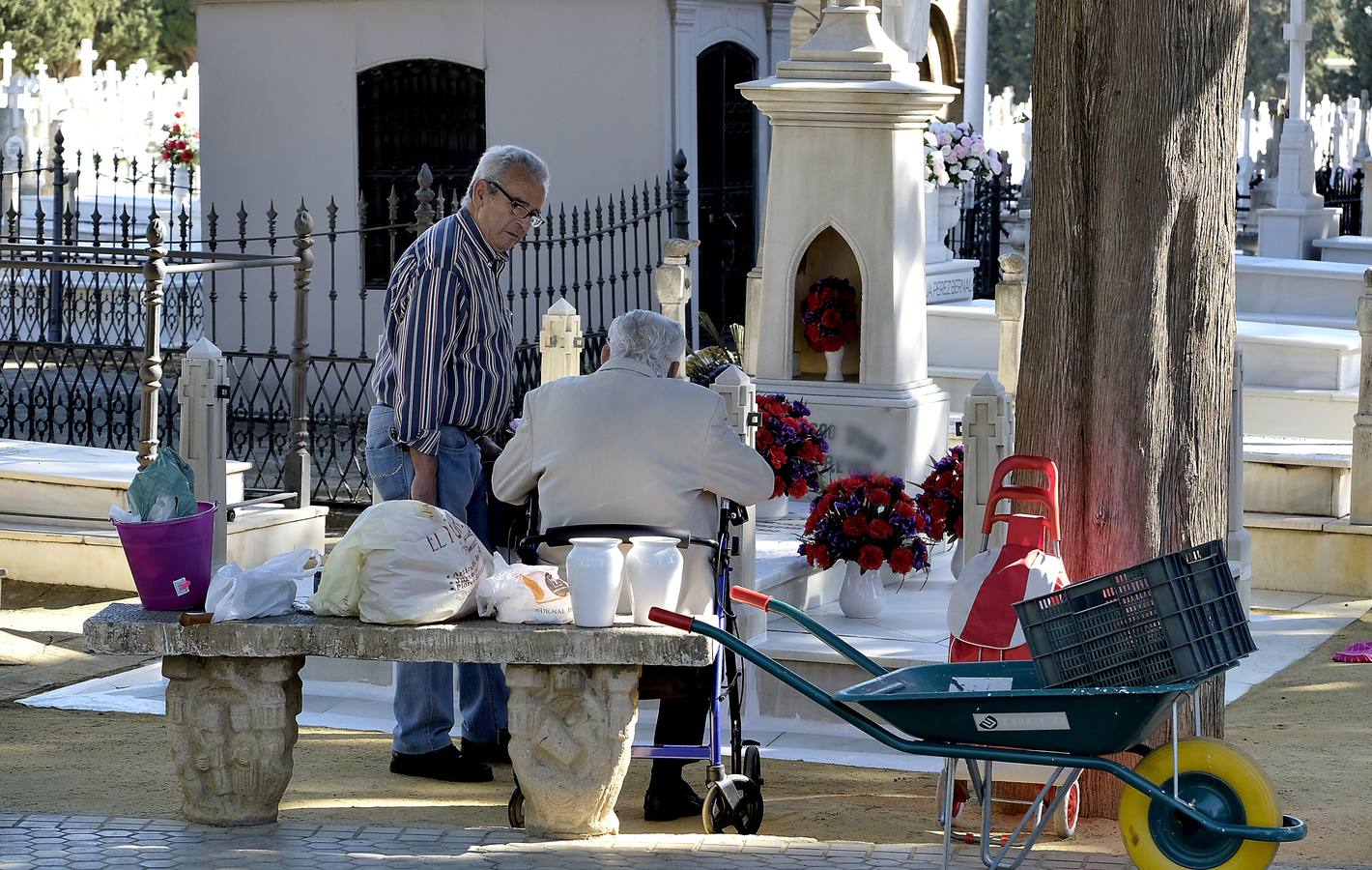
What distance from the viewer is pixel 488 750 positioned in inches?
252

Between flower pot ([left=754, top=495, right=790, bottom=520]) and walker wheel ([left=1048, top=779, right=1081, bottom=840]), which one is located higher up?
flower pot ([left=754, top=495, right=790, bottom=520])

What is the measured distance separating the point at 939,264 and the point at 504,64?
3.55 metres

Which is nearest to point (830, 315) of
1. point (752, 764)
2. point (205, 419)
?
point (205, 419)

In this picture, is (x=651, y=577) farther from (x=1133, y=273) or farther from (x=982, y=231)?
(x=982, y=231)

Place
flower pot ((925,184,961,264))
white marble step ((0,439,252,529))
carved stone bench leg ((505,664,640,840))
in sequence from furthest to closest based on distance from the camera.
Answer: flower pot ((925,184,961,264)) → white marble step ((0,439,252,529)) → carved stone bench leg ((505,664,640,840))

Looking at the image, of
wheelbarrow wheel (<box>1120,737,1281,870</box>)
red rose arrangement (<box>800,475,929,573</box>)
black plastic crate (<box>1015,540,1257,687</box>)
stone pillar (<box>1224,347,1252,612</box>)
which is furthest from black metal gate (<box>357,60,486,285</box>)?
wheelbarrow wheel (<box>1120,737,1281,870</box>)

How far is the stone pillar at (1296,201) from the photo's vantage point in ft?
67.8

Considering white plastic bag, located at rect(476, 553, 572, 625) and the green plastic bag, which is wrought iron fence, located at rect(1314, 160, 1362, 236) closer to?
white plastic bag, located at rect(476, 553, 572, 625)

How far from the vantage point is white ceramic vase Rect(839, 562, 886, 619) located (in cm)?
786

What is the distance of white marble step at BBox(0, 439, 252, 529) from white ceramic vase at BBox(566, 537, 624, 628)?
5.05 meters

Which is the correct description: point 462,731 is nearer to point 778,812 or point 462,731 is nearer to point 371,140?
point 778,812

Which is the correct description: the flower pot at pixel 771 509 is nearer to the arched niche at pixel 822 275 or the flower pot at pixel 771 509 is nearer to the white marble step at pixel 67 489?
the arched niche at pixel 822 275

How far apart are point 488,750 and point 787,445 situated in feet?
7.73

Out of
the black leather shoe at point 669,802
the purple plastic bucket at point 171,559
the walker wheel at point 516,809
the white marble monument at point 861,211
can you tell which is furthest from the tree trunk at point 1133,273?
the white marble monument at point 861,211
